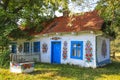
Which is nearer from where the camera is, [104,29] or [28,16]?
[104,29]

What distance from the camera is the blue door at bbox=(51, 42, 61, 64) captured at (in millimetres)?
19670

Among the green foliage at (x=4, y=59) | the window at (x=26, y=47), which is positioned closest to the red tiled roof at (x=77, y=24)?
the window at (x=26, y=47)

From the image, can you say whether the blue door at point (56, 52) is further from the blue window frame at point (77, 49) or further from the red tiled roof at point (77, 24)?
the blue window frame at point (77, 49)

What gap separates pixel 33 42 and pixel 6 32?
431cm

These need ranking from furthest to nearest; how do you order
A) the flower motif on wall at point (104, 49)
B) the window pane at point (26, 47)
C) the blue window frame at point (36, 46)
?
the window pane at point (26, 47), the blue window frame at point (36, 46), the flower motif on wall at point (104, 49)

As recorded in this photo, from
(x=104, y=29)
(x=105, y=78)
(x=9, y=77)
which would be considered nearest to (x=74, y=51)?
(x=104, y=29)

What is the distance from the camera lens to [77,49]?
711 inches

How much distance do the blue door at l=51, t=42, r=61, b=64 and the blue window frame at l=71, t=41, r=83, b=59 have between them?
1.76 metres

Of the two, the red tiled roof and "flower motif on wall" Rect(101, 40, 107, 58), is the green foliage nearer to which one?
the red tiled roof

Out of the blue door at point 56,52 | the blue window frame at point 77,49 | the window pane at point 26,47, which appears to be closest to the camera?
the blue window frame at point 77,49

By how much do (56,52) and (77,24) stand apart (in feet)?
11.4

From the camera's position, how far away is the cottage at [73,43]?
17062 mm

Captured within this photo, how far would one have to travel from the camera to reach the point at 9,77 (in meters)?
12.3

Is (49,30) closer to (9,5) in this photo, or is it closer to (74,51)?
(74,51)
